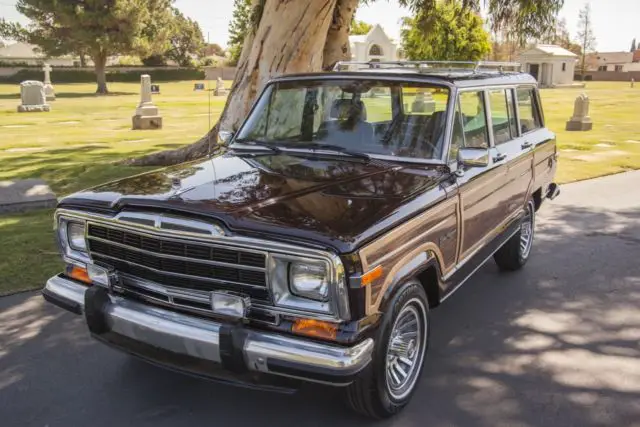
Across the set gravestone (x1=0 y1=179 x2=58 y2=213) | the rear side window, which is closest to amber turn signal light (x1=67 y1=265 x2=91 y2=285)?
the rear side window

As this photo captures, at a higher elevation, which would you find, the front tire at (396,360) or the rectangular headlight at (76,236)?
the rectangular headlight at (76,236)

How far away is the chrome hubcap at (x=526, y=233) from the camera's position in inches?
242

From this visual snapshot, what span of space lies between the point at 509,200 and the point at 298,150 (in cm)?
207

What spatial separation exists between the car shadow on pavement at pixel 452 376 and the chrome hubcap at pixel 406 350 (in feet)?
0.53

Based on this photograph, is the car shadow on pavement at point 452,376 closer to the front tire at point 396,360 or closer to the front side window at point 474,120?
the front tire at point 396,360

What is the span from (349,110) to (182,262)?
6.43 ft

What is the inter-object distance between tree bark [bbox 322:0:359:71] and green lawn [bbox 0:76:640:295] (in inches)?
163

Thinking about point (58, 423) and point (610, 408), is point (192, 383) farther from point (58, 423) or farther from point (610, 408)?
point (610, 408)

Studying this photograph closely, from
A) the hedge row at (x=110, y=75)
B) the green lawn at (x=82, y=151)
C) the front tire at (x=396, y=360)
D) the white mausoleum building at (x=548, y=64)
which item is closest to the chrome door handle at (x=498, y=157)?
the front tire at (x=396, y=360)

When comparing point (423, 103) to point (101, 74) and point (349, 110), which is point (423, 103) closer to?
point (349, 110)

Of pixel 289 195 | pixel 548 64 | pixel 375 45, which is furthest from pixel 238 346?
pixel 548 64

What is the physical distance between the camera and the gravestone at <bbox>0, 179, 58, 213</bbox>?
7922mm

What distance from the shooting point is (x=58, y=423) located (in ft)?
10.9

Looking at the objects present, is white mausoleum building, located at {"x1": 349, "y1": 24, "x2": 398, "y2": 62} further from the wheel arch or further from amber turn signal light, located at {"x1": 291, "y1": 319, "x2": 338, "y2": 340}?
amber turn signal light, located at {"x1": 291, "y1": 319, "x2": 338, "y2": 340}
